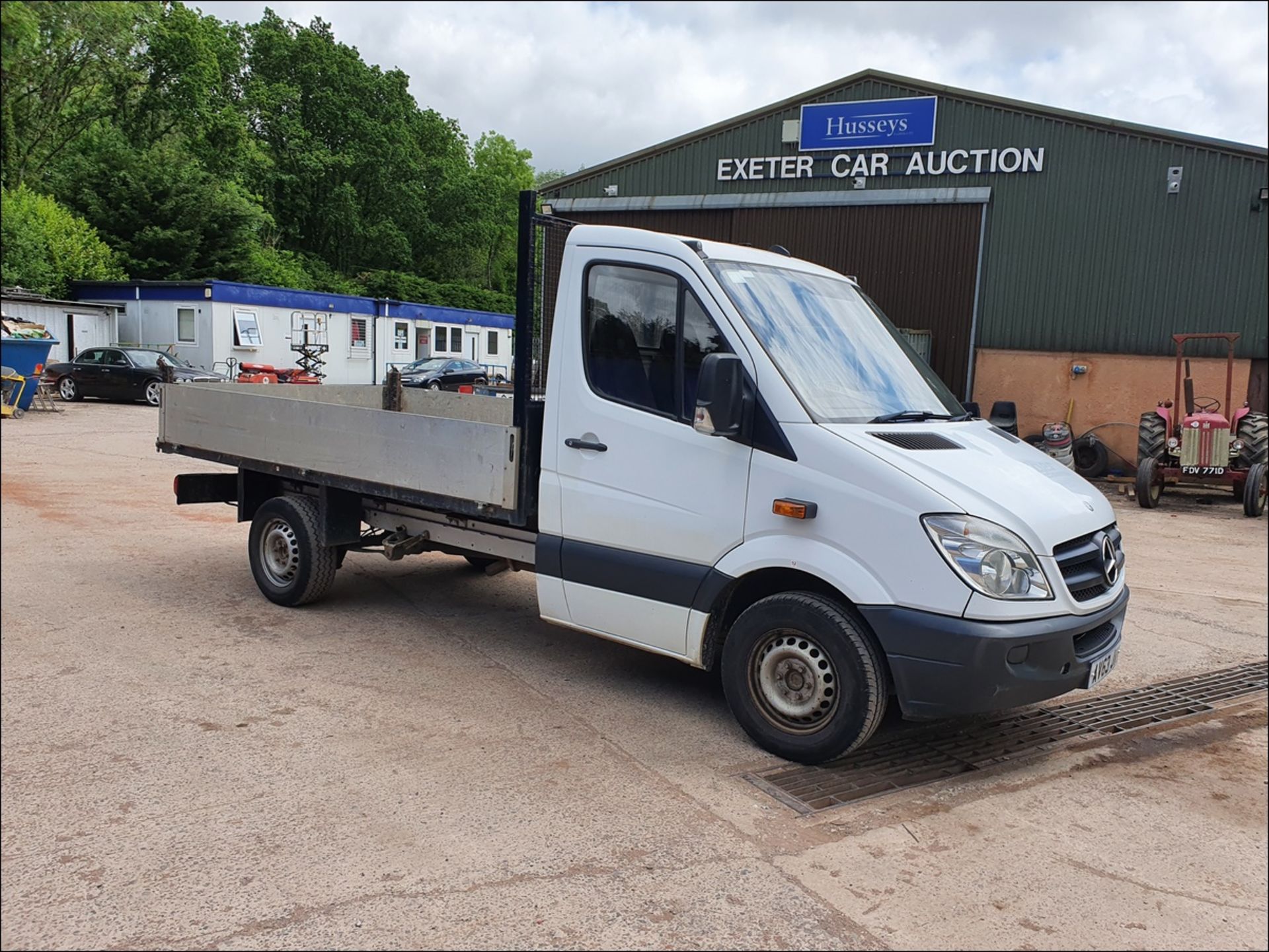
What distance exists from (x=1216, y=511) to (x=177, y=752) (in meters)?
15.0

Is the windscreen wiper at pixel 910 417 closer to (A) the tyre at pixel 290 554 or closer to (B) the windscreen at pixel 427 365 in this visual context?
(A) the tyre at pixel 290 554

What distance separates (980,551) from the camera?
448 centimetres

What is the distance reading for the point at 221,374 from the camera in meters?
32.7

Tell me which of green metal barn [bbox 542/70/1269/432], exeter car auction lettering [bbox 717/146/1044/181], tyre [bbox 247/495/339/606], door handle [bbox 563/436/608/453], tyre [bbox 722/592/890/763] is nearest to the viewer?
tyre [bbox 722/592/890/763]

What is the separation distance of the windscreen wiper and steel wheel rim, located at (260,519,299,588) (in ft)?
14.4

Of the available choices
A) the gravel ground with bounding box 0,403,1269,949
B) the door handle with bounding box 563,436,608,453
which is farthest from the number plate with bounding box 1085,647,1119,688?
the door handle with bounding box 563,436,608,453

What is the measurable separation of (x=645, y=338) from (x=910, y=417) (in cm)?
145

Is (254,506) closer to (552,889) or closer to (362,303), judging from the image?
(552,889)

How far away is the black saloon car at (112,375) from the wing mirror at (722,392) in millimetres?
26022

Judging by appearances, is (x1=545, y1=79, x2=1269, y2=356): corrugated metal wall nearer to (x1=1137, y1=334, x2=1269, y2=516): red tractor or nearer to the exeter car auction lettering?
the exeter car auction lettering

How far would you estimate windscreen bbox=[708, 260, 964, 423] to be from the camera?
5230 mm

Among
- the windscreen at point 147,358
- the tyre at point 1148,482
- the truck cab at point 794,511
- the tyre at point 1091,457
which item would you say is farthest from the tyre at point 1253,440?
the windscreen at point 147,358

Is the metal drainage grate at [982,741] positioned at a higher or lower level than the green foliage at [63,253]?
lower

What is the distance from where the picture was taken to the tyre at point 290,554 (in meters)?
7.43
